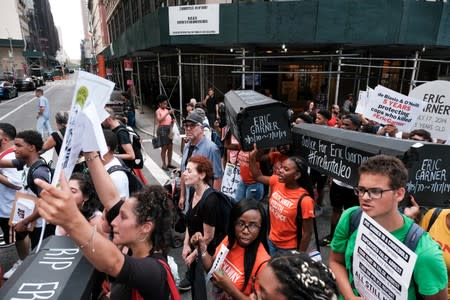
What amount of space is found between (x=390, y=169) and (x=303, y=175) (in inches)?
51.1

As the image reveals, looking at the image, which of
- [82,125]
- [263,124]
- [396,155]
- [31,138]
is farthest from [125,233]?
[31,138]

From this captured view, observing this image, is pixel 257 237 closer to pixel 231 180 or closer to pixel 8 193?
pixel 231 180

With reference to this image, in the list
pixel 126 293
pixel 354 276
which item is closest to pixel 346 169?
pixel 354 276

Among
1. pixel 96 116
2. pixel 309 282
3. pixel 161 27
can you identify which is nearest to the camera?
pixel 309 282

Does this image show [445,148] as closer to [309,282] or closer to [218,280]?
[309,282]

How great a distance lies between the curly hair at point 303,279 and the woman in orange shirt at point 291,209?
1.59m

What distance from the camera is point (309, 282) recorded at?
4.10 ft

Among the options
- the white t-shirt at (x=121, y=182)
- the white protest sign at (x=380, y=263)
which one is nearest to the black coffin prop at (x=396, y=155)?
the white protest sign at (x=380, y=263)

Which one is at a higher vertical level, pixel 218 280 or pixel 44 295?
pixel 44 295

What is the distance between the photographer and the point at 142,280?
4.80 feet

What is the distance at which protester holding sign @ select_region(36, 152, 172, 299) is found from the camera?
120cm

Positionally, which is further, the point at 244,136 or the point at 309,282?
the point at 244,136

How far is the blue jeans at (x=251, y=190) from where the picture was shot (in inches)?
179

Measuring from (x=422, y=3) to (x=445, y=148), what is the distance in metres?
8.72
